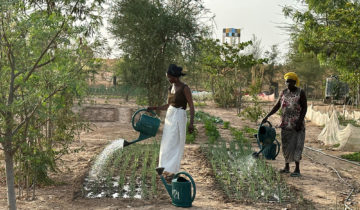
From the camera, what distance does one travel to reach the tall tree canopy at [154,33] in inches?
393

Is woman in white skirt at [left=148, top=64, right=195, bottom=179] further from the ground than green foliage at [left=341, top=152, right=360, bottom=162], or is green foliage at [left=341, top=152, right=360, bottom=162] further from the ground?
woman in white skirt at [left=148, top=64, right=195, bottom=179]

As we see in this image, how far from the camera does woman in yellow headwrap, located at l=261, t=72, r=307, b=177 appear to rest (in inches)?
240

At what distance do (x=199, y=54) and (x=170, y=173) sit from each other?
18.2 ft

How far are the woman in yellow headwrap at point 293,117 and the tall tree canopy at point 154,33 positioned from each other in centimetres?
434

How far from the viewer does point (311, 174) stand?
6.45 meters

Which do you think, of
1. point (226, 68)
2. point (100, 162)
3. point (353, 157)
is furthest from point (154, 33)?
point (226, 68)

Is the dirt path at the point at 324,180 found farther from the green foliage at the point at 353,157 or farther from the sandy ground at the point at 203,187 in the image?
the green foliage at the point at 353,157

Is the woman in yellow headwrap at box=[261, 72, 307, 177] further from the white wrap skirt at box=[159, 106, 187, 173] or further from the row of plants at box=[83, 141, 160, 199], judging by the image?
the row of plants at box=[83, 141, 160, 199]

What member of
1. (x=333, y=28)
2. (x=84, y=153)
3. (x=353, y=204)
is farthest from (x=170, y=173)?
(x=333, y=28)

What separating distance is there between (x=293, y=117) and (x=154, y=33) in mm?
4716

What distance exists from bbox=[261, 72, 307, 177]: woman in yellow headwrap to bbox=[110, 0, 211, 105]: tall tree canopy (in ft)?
14.2

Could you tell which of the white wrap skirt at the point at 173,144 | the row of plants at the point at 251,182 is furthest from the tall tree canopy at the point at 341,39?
the white wrap skirt at the point at 173,144

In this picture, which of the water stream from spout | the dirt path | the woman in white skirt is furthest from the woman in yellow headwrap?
the water stream from spout

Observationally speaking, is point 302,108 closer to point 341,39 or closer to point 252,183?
point 252,183
